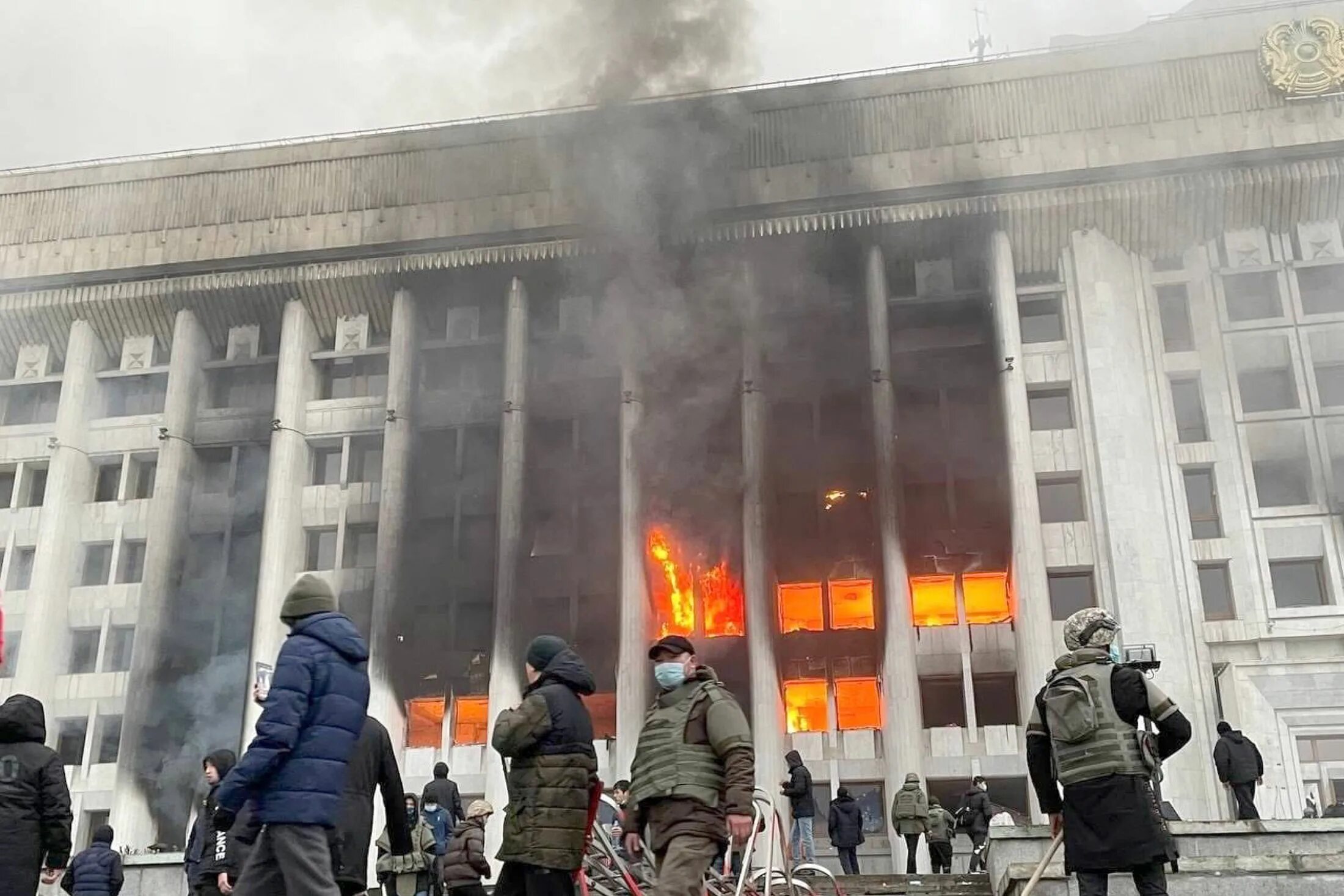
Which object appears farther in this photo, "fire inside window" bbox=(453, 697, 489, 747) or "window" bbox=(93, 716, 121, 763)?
"window" bbox=(93, 716, 121, 763)

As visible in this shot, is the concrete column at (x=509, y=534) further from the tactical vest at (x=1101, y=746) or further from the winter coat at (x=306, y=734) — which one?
the winter coat at (x=306, y=734)

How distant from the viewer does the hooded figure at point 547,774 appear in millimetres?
5777

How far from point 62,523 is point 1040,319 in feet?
93.7

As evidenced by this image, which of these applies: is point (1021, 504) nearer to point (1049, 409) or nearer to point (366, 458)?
point (1049, 409)

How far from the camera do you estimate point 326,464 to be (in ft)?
116

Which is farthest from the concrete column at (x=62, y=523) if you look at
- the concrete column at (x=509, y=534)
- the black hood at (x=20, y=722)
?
the black hood at (x=20, y=722)

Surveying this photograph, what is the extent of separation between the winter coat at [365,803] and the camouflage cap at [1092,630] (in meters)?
3.58

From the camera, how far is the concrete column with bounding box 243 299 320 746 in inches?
1248

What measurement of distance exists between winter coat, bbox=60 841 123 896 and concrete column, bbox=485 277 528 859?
16.6 meters

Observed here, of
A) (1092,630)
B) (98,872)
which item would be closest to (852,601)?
(98,872)

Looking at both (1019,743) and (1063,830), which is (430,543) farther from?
(1063,830)

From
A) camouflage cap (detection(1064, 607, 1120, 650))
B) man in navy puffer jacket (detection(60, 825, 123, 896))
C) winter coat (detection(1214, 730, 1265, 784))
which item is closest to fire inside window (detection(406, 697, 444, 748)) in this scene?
man in navy puffer jacket (detection(60, 825, 123, 896))

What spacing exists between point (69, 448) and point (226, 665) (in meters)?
8.47

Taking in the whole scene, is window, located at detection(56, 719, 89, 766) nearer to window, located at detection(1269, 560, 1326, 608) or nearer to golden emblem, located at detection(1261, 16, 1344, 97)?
window, located at detection(1269, 560, 1326, 608)
